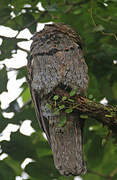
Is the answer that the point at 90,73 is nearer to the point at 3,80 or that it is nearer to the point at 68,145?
the point at 3,80

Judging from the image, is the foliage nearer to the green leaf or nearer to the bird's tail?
the green leaf

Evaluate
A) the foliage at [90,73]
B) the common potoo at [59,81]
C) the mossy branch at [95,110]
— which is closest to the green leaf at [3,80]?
the foliage at [90,73]

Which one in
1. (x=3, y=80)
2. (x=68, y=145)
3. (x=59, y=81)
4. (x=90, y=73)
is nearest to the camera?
(x=68, y=145)

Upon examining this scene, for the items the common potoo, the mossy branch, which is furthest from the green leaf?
the mossy branch

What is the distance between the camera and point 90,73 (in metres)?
4.32

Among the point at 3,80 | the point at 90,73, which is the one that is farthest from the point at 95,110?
the point at 90,73

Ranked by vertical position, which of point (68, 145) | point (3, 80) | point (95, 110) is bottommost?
point (68, 145)

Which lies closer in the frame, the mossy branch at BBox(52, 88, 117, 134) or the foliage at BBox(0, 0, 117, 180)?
the mossy branch at BBox(52, 88, 117, 134)

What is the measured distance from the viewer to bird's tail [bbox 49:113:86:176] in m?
2.67

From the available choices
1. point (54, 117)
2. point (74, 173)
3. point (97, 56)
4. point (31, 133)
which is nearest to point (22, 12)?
point (97, 56)

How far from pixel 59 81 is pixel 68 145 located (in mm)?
495

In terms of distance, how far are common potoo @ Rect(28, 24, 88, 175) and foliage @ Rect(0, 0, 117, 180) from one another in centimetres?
31

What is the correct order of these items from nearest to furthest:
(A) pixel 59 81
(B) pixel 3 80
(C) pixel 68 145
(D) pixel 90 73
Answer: (C) pixel 68 145, (A) pixel 59 81, (B) pixel 3 80, (D) pixel 90 73

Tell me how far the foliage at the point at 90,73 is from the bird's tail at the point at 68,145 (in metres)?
0.69
